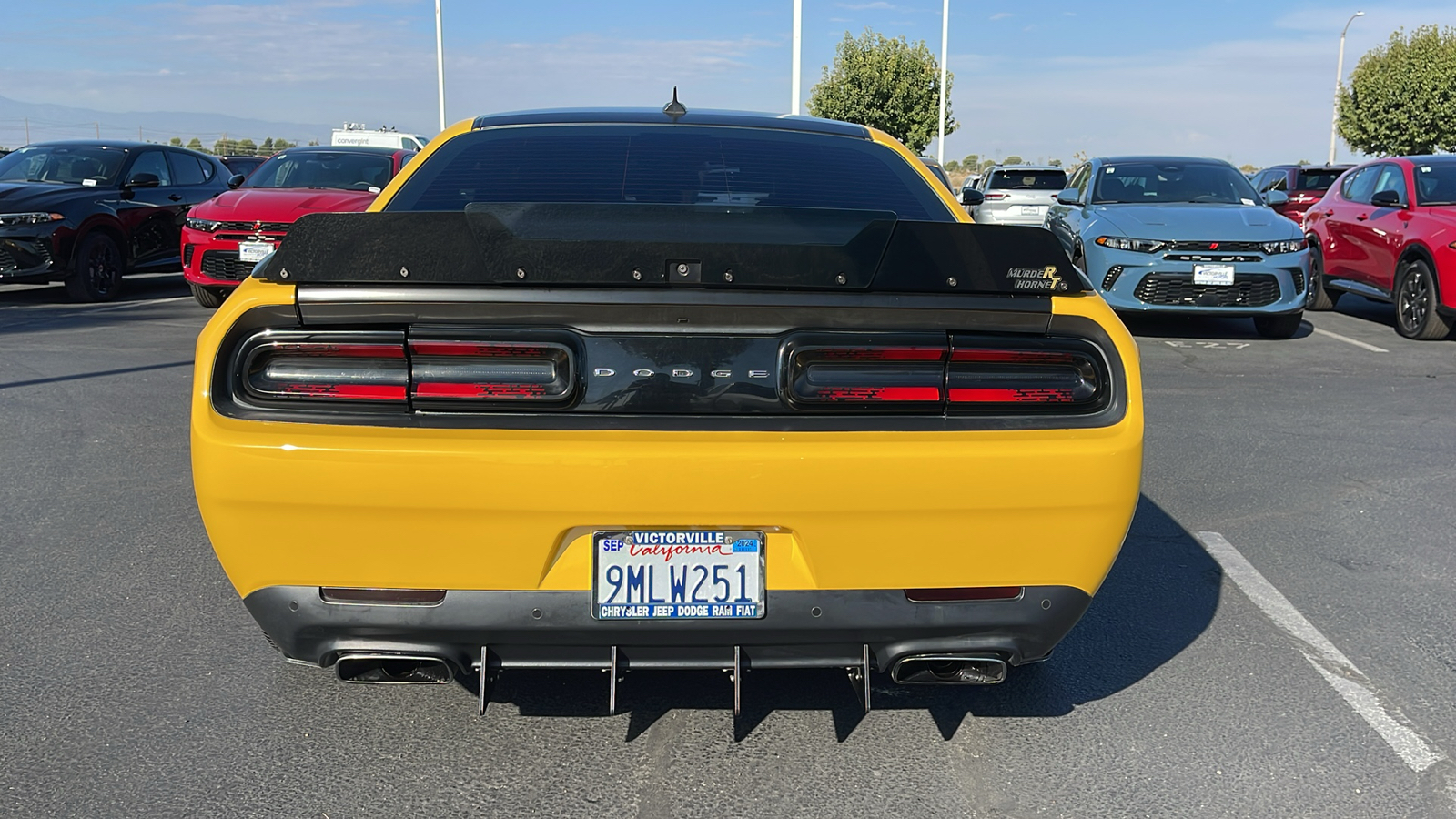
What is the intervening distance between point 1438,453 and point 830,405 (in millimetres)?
5245

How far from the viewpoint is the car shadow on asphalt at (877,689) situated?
3295 millimetres

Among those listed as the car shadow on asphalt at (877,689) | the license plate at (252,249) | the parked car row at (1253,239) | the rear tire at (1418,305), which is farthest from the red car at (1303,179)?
the car shadow on asphalt at (877,689)

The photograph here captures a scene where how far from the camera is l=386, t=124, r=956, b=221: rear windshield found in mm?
3531

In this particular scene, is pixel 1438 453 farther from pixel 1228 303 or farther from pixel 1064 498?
pixel 1064 498

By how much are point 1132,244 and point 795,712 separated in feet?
27.2

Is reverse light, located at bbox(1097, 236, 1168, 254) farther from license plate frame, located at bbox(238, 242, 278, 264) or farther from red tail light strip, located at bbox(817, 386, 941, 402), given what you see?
red tail light strip, located at bbox(817, 386, 941, 402)

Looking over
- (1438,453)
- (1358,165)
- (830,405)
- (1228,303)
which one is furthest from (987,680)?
(1358,165)

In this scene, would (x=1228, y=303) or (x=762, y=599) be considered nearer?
(x=762, y=599)

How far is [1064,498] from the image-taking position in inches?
105

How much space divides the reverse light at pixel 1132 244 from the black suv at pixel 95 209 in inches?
352

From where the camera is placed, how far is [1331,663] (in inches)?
145

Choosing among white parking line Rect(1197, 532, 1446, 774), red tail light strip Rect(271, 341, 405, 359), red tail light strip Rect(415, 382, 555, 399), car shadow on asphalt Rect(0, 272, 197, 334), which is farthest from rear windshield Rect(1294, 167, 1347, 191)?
red tail light strip Rect(271, 341, 405, 359)

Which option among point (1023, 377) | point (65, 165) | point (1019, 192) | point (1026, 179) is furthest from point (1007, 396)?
point (1026, 179)

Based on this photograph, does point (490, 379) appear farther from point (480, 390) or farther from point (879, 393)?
point (879, 393)
